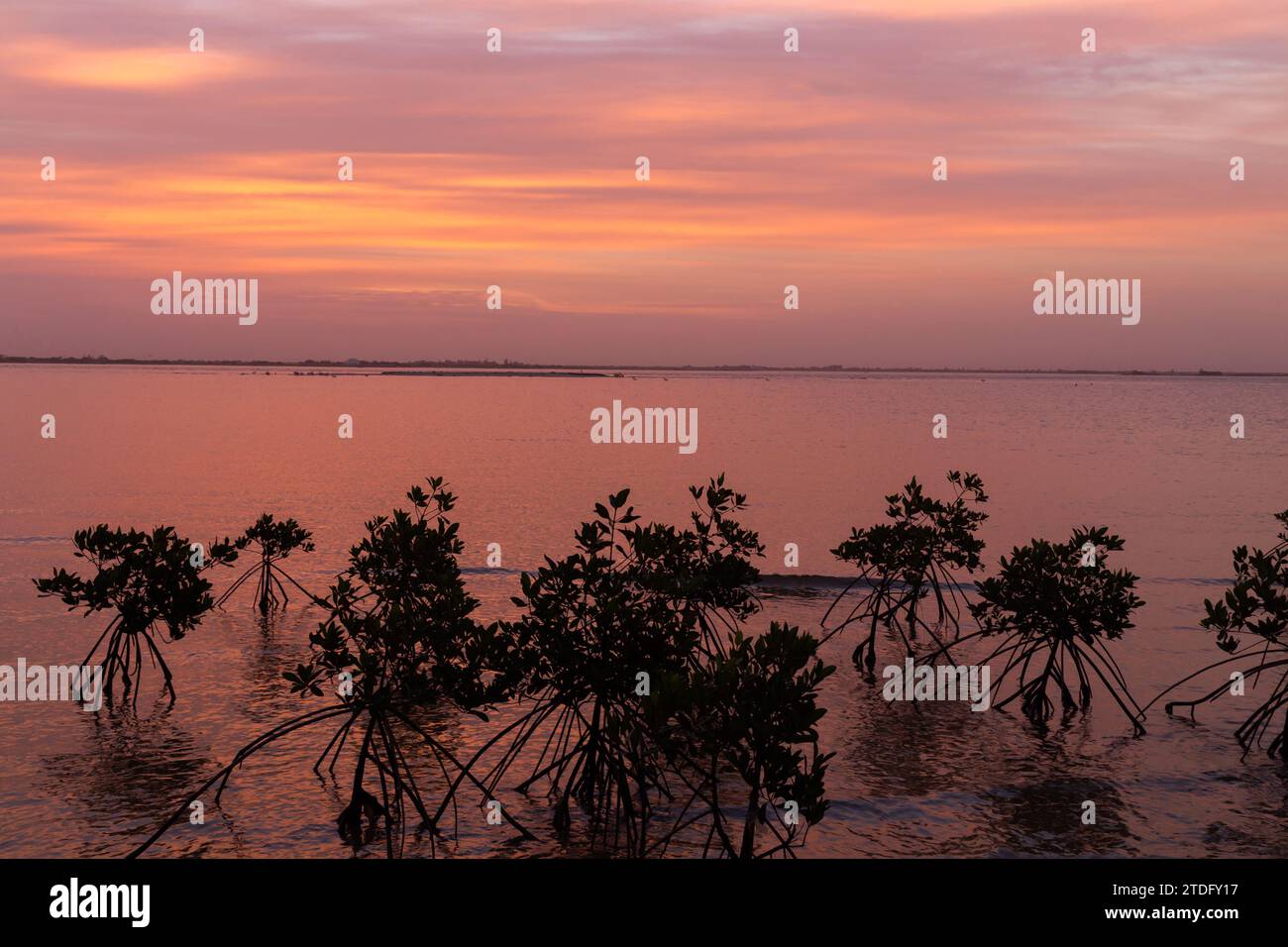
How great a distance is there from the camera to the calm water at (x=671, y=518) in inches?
516

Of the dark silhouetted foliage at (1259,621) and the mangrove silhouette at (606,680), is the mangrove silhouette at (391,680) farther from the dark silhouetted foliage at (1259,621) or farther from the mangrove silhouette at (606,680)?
the dark silhouetted foliage at (1259,621)

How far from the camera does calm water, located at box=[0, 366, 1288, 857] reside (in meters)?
13.1

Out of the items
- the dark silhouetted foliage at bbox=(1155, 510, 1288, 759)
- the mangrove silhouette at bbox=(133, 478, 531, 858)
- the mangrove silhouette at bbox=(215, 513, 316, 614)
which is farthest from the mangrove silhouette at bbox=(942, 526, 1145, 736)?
the mangrove silhouette at bbox=(215, 513, 316, 614)

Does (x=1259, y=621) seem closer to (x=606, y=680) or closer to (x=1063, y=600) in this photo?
(x=1063, y=600)

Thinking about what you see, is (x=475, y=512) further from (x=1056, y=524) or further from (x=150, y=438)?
(x=150, y=438)

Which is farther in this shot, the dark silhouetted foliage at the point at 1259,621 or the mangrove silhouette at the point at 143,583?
the mangrove silhouette at the point at 143,583

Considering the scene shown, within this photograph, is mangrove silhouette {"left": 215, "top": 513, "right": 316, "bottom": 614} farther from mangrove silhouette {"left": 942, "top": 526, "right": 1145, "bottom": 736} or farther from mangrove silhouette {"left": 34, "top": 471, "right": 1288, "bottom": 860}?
mangrove silhouette {"left": 942, "top": 526, "right": 1145, "bottom": 736}

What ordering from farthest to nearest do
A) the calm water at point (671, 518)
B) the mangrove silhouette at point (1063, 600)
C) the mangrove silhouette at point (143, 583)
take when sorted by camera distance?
the mangrove silhouette at point (1063, 600)
the mangrove silhouette at point (143, 583)
the calm water at point (671, 518)

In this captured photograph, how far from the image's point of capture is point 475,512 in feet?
141

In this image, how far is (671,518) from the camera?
41.1 m

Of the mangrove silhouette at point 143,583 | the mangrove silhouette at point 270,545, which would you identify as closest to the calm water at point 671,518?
the mangrove silhouette at point 270,545

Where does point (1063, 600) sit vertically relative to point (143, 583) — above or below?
below

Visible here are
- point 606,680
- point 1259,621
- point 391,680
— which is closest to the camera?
point 391,680

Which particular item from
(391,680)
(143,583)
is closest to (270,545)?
(143,583)
